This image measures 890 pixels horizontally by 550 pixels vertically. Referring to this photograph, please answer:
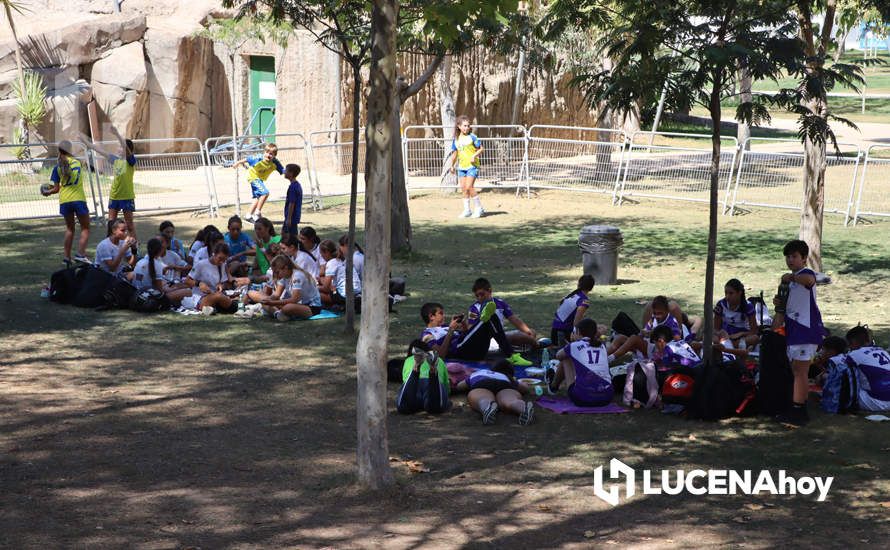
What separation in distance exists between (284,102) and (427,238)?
1092 centimetres

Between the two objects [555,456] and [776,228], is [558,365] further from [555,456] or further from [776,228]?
[776,228]

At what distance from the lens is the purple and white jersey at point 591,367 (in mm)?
9047

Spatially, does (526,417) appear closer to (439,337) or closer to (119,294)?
(439,337)

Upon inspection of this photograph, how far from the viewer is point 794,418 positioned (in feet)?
28.4

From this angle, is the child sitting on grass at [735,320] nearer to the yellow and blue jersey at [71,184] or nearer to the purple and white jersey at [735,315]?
the purple and white jersey at [735,315]

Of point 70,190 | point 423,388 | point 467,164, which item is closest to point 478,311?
point 423,388

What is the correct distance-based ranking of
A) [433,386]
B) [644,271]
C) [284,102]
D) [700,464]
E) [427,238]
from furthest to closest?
1. [284,102]
2. [427,238]
3. [644,271]
4. [433,386]
5. [700,464]

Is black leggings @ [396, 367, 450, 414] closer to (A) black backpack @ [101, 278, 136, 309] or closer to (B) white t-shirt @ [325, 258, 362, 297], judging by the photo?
(B) white t-shirt @ [325, 258, 362, 297]

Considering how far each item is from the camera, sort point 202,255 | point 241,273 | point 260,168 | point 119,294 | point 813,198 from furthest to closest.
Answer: point 260,168, point 813,198, point 241,273, point 202,255, point 119,294

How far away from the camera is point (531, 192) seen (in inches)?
944

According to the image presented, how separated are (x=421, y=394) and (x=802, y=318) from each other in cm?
313

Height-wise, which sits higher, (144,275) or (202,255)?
(202,255)

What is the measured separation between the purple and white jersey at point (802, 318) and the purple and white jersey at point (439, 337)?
2.95 metres

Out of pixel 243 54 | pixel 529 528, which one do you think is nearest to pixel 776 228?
pixel 529 528
